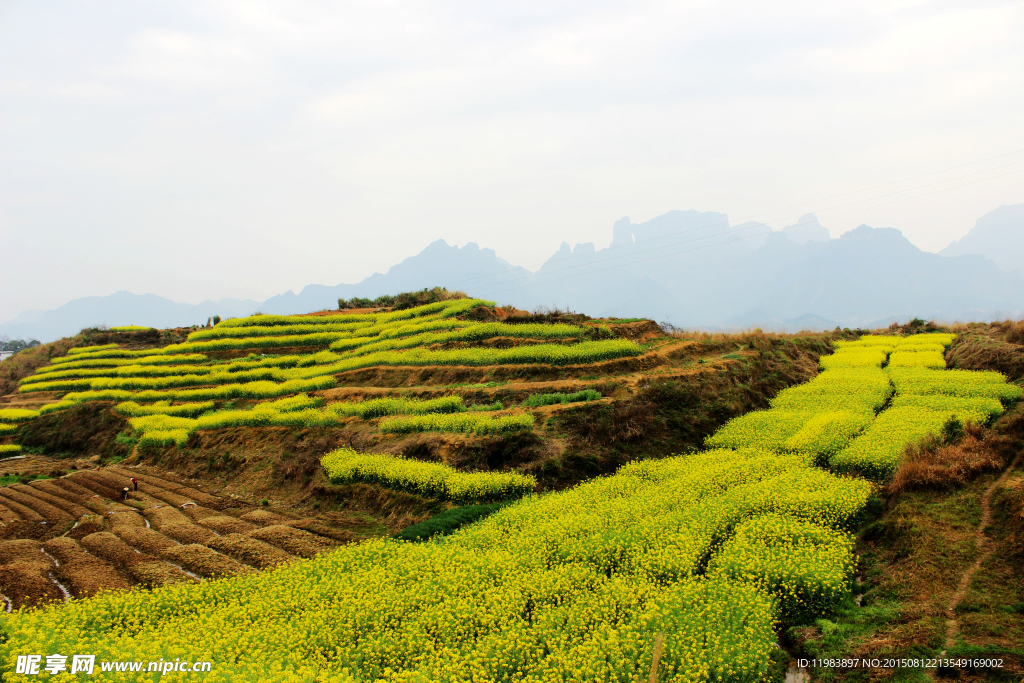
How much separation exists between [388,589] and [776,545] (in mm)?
7160

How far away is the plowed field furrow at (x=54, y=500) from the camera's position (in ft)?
50.4

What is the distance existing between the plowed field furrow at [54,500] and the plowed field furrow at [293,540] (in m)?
6.63

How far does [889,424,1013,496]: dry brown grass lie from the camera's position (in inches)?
442

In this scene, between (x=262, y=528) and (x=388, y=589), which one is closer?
(x=388, y=589)

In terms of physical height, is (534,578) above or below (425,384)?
below

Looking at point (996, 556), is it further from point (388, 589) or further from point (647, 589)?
point (388, 589)

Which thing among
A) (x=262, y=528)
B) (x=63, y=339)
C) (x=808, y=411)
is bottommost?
(x=262, y=528)

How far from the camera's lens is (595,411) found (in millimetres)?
17406

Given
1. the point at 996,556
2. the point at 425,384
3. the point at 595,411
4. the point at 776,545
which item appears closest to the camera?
the point at 996,556

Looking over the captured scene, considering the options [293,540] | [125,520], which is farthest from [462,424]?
[125,520]

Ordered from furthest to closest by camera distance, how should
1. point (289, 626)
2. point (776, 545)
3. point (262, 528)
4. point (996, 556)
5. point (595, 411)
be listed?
point (595, 411) < point (262, 528) < point (776, 545) < point (996, 556) < point (289, 626)

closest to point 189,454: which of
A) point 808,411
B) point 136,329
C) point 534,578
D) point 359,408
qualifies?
point 359,408

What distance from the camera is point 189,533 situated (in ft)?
43.3

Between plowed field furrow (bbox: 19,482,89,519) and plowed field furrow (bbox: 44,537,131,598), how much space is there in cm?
293
